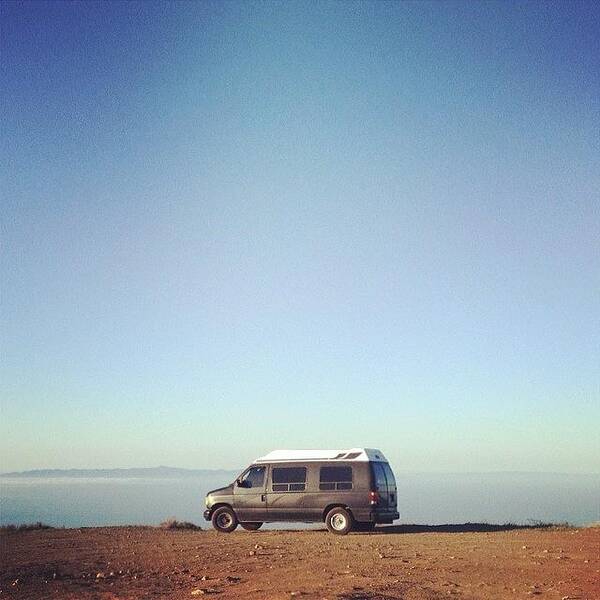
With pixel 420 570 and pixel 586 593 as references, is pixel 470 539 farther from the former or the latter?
pixel 586 593

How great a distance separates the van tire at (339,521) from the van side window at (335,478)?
0.64 m

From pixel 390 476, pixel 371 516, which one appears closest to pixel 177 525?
pixel 371 516

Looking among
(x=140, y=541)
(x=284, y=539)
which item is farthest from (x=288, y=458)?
(x=140, y=541)

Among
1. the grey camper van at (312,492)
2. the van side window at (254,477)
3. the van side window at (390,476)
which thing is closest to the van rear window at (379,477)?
the grey camper van at (312,492)

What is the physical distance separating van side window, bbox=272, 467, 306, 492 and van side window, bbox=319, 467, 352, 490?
0.63 meters

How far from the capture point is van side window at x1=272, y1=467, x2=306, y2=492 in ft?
70.7

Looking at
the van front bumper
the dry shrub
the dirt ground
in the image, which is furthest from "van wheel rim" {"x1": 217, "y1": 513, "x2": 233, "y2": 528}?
the van front bumper

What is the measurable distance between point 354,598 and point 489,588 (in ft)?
8.50

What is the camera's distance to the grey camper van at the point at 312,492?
68.2 feet

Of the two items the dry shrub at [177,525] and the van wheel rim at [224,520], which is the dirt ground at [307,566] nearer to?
the van wheel rim at [224,520]

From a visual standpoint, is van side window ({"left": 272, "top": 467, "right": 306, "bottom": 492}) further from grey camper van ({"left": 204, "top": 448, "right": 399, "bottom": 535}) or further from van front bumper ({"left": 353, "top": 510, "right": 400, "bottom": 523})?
van front bumper ({"left": 353, "top": 510, "right": 400, "bottom": 523})

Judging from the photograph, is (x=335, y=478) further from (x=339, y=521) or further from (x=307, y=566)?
(x=307, y=566)

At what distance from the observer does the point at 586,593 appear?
37.7ft

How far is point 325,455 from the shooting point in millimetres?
21750
